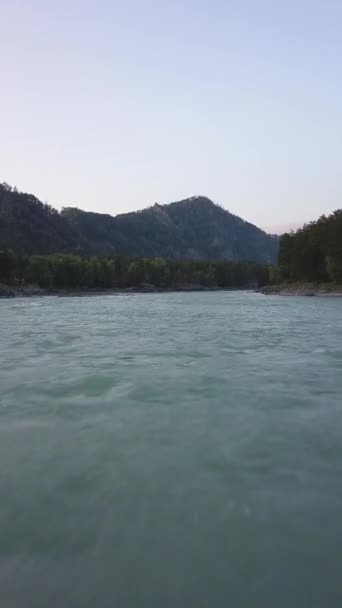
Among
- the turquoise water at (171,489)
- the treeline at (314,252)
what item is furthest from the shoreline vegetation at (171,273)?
the turquoise water at (171,489)

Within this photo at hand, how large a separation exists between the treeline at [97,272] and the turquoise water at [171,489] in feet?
379

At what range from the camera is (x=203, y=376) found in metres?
13.9

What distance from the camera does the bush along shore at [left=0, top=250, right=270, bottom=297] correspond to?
400 feet

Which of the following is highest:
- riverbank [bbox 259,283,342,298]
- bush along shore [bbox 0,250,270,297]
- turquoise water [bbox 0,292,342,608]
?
bush along shore [bbox 0,250,270,297]

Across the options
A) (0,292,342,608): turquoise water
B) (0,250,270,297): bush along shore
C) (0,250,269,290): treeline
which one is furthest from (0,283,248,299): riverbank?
(0,292,342,608): turquoise water

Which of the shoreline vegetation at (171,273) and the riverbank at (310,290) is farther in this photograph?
the shoreline vegetation at (171,273)

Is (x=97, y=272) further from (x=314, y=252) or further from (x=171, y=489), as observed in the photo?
(x=171, y=489)

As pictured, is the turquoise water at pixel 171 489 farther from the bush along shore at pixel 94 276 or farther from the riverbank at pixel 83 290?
the bush along shore at pixel 94 276

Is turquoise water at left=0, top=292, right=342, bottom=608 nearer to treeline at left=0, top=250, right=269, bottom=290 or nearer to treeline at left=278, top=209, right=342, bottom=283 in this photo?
treeline at left=278, top=209, right=342, bottom=283

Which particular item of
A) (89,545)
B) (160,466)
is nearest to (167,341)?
(160,466)

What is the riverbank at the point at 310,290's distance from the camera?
83000 mm

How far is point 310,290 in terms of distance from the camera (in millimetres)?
→ 91688

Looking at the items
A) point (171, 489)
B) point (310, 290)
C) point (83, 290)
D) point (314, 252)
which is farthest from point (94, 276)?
point (171, 489)

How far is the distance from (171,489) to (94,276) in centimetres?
14772
